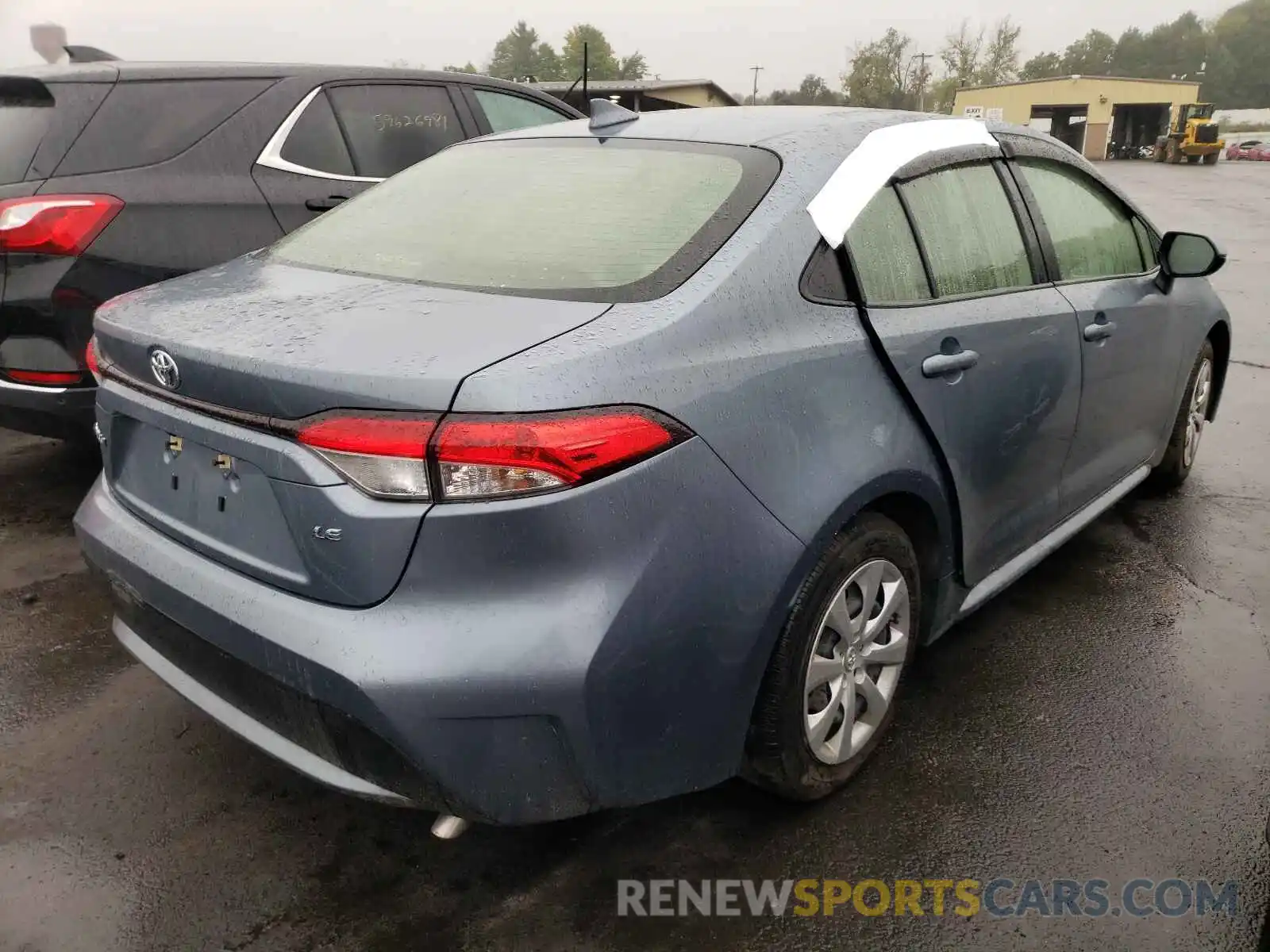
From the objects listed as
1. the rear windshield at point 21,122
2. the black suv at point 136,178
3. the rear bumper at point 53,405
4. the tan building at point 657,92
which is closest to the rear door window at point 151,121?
the black suv at point 136,178

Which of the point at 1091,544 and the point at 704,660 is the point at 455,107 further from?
the point at 704,660

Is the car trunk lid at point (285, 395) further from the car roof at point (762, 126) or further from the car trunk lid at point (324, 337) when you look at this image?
the car roof at point (762, 126)

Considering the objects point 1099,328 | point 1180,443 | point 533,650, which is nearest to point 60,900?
point 533,650

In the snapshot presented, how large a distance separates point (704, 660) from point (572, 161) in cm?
138

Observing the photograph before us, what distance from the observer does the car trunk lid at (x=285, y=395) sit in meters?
1.66

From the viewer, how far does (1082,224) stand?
3.29 m

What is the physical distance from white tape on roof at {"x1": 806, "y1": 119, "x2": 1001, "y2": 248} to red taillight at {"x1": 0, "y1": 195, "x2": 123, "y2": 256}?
2674mm

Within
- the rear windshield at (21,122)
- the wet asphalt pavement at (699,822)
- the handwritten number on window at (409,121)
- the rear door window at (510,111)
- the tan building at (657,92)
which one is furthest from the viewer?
the tan building at (657,92)

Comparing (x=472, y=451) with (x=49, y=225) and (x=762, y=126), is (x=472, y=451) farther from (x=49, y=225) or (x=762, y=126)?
(x=49, y=225)

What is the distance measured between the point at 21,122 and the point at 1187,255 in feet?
14.1

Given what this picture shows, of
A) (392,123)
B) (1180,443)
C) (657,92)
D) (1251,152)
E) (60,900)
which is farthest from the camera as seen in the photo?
(1251,152)

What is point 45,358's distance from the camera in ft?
11.3

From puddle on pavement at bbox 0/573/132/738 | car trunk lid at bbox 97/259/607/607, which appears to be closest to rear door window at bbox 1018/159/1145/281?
car trunk lid at bbox 97/259/607/607

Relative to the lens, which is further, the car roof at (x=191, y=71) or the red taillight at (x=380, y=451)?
the car roof at (x=191, y=71)
